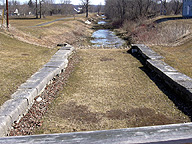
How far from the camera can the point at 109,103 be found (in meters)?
5.20

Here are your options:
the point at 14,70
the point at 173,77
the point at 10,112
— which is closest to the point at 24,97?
the point at 10,112

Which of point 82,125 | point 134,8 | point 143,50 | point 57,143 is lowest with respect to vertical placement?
point 82,125

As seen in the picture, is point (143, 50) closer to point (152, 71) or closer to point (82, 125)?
point (152, 71)

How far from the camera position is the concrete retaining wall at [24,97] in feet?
12.5

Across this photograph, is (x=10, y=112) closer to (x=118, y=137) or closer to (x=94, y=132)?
(x=94, y=132)

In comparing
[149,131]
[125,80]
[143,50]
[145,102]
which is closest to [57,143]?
[149,131]

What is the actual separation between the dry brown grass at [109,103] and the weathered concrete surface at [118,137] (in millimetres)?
1088

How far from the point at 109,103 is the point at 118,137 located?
2233mm

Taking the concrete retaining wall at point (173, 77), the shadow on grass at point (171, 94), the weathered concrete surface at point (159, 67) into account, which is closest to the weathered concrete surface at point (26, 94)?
the shadow on grass at point (171, 94)

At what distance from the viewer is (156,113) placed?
4.74 meters

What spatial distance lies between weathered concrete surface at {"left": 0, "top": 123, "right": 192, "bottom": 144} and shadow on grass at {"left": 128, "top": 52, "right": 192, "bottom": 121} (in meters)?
1.78

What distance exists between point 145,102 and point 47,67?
330 centimetres

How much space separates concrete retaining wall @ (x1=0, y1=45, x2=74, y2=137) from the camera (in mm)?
3808

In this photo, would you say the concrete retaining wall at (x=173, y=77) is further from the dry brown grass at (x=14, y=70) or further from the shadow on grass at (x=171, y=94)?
the dry brown grass at (x=14, y=70)
